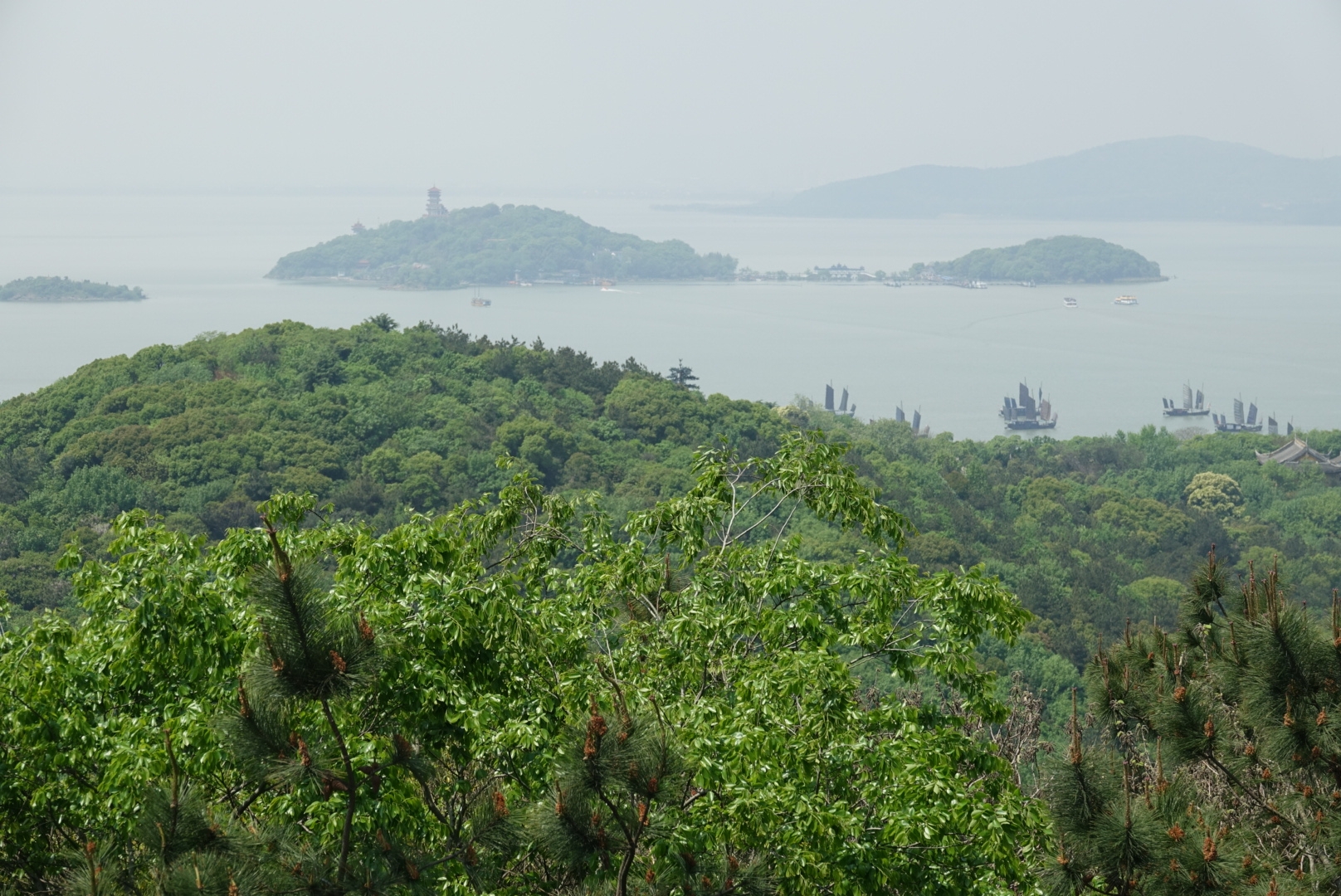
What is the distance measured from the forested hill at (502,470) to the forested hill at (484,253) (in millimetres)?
52243

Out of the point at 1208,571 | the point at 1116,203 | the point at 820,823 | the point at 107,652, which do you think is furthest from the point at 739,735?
the point at 1116,203

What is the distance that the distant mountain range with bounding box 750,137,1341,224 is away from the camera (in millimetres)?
155250

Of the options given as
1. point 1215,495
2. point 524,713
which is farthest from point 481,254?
point 524,713

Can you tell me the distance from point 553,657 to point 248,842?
2514 millimetres

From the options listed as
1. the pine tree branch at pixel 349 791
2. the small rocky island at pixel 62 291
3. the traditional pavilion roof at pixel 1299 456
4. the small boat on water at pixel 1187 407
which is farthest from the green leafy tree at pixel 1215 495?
the small rocky island at pixel 62 291

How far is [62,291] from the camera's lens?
65.2 m

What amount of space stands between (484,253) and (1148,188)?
4225 inches

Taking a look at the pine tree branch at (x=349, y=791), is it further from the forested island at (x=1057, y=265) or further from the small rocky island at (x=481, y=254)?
the forested island at (x=1057, y=265)

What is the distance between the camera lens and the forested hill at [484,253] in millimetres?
85188

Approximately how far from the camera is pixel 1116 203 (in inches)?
6304

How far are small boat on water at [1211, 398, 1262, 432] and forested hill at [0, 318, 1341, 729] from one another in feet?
57.4

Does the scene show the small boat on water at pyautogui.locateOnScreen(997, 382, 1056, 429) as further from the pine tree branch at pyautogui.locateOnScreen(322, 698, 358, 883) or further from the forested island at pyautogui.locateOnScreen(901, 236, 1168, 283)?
the pine tree branch at pyautogui.locateOnScreen(322, 698, 358, 883)

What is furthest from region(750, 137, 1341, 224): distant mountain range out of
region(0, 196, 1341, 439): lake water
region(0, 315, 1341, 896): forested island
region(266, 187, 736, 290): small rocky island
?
region(0, 315, 1341, 896): forested island

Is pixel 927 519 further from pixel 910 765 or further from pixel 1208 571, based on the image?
pixel 910 765
